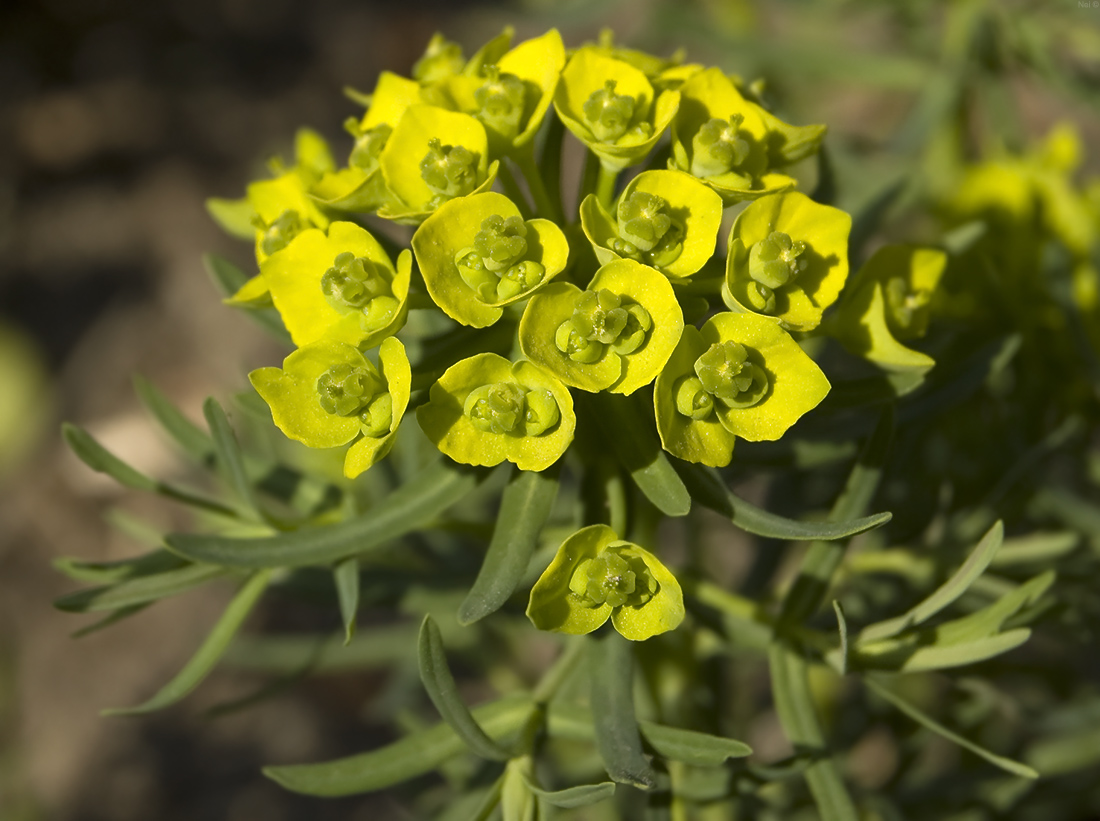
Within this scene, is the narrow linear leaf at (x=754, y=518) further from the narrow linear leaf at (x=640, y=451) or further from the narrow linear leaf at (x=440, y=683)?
the narrow linear leaf at (x=440, y=683)

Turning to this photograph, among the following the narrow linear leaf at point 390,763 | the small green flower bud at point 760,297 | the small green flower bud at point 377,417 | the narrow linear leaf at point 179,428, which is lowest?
the narrow linear leaf at point 390,763

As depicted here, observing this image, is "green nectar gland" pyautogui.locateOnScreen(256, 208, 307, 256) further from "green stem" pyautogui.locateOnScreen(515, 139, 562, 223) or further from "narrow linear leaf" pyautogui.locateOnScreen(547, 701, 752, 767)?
"narrow linear leaf" pyautogui.locateOnScreen(547, 701, 752, 767)

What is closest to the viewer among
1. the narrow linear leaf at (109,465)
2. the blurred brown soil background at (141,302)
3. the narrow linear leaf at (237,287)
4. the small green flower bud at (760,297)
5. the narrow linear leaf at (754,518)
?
the narrow linear leaf at (754,518)

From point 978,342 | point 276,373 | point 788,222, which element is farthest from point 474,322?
point 978,342

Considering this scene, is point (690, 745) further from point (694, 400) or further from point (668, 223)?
point (668, 223)

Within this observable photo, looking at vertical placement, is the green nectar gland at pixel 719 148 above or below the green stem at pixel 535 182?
above

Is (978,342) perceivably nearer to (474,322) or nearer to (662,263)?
(662,263)

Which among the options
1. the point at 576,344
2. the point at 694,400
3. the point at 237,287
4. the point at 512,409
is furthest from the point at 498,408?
the point at 237,287

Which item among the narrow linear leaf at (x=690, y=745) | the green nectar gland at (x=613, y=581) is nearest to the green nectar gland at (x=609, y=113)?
the green nectar gland at (x=613, y=581)
